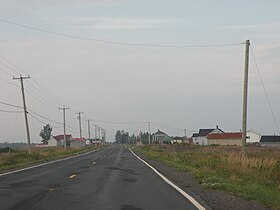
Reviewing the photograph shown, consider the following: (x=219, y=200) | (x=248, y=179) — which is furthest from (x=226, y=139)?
(x=219, y=200)

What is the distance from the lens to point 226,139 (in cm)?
14650

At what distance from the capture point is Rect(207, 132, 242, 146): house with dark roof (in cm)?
14112

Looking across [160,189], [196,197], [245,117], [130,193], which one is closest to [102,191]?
[130,193]

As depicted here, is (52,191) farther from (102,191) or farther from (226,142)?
(226,142)

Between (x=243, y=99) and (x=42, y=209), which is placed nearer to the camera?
(x=42, y=209)

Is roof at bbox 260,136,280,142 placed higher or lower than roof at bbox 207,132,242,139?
lower

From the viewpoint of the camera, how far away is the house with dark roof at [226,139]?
141125 millimetres

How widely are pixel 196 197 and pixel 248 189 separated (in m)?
2.62

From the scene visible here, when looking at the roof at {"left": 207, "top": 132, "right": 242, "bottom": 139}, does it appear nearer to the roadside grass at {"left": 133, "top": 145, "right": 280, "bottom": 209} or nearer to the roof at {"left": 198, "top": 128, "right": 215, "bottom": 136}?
the roof at {"left": 198, "top": 128, "right": 215, "bottom": 136}

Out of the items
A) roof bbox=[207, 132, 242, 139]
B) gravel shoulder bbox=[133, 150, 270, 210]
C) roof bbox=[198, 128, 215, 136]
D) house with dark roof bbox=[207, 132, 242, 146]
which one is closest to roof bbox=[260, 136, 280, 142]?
house with dark roof bbox=[207, 132, 242, 146]

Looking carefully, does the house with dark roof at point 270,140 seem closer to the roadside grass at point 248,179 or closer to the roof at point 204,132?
the roof at point 204,132

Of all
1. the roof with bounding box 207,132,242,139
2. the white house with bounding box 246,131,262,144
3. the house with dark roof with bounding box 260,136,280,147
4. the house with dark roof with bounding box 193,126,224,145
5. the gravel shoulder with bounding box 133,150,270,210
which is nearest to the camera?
the gravel shoulder with bounding box 133,150,270,210

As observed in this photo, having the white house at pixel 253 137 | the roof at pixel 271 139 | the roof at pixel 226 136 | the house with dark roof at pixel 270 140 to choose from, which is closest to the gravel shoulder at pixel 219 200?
the house with dark roof at pixel 270 140

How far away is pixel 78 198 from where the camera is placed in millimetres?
13367
